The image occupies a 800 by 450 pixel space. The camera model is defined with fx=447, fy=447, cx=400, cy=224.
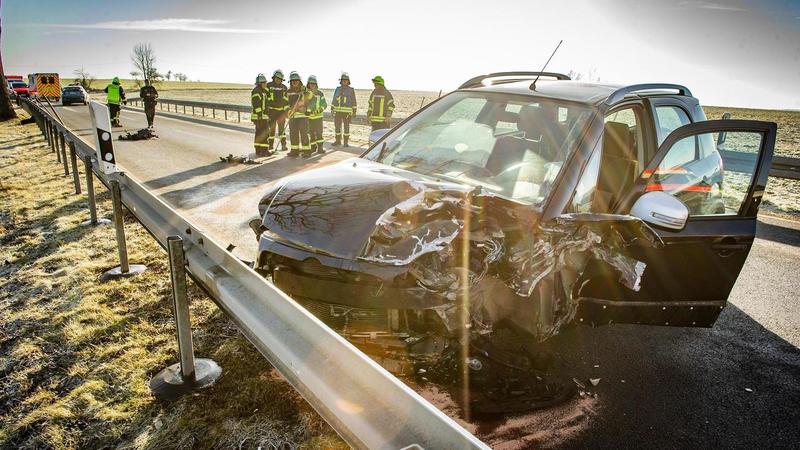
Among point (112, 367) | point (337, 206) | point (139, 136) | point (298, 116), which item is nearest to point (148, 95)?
point (139, 136)

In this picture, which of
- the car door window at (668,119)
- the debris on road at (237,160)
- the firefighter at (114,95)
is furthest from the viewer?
the firefighter at (114,95)

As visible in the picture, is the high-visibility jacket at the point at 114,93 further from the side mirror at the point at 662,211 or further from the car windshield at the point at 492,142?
the side mirror at the point at 662,211

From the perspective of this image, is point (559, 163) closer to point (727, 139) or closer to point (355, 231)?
point (355, 231)

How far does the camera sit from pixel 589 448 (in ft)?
7.95

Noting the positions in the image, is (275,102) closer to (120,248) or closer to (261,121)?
(261,121)

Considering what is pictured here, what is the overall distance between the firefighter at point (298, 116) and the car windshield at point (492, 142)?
835 cm

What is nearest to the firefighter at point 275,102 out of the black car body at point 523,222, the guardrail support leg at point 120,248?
the guardrail support leg at point 120,248

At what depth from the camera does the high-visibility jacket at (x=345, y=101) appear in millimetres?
13727

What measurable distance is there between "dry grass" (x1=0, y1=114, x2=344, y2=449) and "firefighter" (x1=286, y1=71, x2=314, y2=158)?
748 centimetres

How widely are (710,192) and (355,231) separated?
2.87 m

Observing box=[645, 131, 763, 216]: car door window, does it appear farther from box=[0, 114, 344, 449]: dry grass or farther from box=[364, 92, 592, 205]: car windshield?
box=[0, 114, 344, 449]: dry grass

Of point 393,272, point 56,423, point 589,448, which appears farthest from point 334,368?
point 56,423

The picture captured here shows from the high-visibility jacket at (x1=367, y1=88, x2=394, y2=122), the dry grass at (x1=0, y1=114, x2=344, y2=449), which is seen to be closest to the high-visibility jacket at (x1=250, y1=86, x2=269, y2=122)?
the high-visibility jacket at (x1=367, y1=88, x2=394, y2=122)

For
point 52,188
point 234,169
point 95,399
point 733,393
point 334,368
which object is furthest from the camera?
point 234,169
